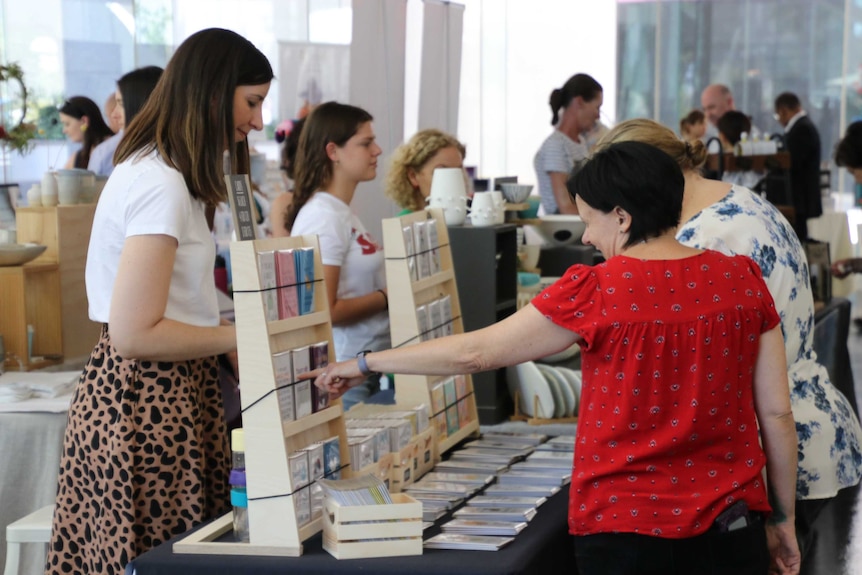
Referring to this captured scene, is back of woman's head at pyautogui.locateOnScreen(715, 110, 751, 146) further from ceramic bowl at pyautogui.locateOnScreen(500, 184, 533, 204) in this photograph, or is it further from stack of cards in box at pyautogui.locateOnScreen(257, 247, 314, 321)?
stack of cards in box at pyautogui.locateOnScreen(257, 247, 314, 321)

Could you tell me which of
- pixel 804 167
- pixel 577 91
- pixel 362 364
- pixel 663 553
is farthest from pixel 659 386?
pixel 804 167

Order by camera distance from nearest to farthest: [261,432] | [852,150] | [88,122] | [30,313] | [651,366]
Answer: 1. [651,366]
2. [261,432]
3. [30,313]
4. [88,122]
5. [852,150]

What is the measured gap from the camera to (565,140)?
564cm

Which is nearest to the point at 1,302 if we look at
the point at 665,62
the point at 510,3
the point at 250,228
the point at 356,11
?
the point at 250,228

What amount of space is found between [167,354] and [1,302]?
5.79 ft

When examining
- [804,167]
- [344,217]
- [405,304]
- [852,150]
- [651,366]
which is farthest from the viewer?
[804,167]

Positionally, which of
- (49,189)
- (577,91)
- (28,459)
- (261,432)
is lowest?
(28,459)

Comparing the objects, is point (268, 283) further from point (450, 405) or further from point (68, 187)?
point (68, 187)

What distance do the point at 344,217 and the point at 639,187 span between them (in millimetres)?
1484

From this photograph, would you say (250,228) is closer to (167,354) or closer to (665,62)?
(167,354)

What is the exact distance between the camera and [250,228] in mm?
1663

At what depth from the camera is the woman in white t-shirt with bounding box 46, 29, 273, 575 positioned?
182 cm

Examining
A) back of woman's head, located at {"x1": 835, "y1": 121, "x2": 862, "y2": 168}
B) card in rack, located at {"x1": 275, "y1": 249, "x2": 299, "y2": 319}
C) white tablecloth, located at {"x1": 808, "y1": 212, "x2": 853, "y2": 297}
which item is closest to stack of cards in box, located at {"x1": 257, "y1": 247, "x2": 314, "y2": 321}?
card in rack, located at {"x1": 275, "y1": 249, "x2": 299, "y2": 319}

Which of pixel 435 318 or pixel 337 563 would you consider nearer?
pixel 337 563
